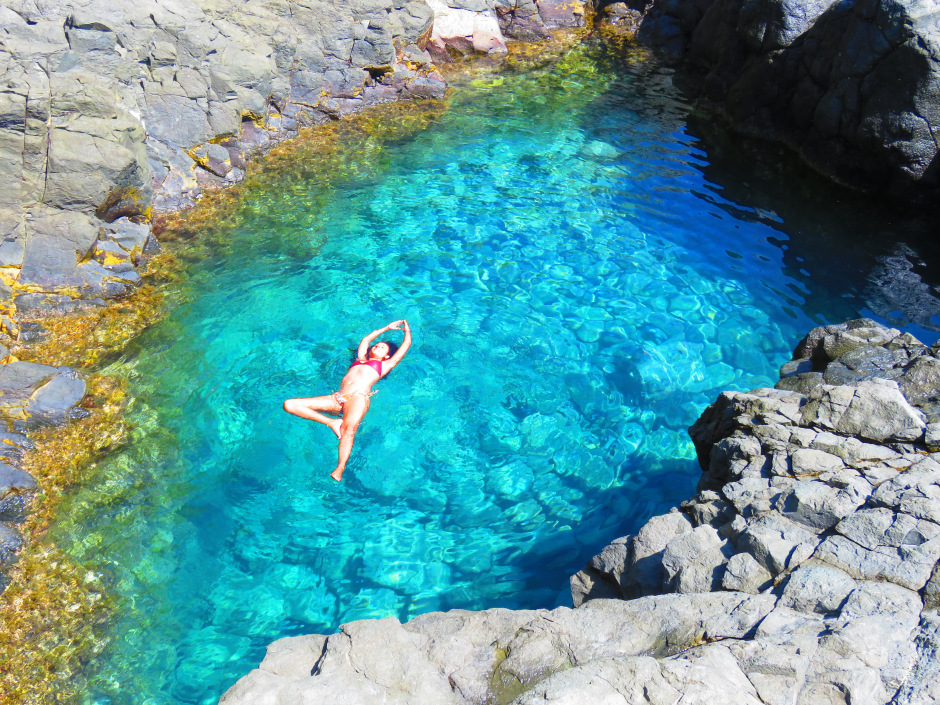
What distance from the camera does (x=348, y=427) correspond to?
20.9 feet

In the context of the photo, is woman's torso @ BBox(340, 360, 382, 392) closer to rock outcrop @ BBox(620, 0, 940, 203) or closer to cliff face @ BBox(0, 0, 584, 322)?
cliff face @ BBox(0, 0, 584, 322)

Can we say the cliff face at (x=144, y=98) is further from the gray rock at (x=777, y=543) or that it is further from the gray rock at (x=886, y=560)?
the gray rock at (x=886, y=560)

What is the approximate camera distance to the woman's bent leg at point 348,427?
241 inches

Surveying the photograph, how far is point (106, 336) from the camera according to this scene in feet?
25.4

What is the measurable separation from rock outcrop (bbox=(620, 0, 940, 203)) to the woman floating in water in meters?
7.74

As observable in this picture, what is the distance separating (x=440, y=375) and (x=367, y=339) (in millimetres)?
875

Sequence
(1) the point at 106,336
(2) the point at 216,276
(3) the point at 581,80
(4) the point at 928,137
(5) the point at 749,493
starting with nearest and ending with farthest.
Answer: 1. (5) the point at 749,493
2. (1) the point at 106,336
3. (2) the point at 216,276
4. (4) the point at 928,137
5. (3) the point at 581,80

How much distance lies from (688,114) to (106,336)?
36.3 feet

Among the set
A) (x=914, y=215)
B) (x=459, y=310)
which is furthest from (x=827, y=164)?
(x=459, y=310)

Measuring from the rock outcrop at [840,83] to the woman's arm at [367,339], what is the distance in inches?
301

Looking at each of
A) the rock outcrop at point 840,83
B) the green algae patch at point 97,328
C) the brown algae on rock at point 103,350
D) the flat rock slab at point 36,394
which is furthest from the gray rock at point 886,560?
the rock outcrop at point 840,83

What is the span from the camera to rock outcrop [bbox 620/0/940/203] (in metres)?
9.45

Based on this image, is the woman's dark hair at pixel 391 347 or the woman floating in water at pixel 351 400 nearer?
the woman floating in water at pixel 351 400

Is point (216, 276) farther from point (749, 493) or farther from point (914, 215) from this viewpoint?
point (914, 215)
